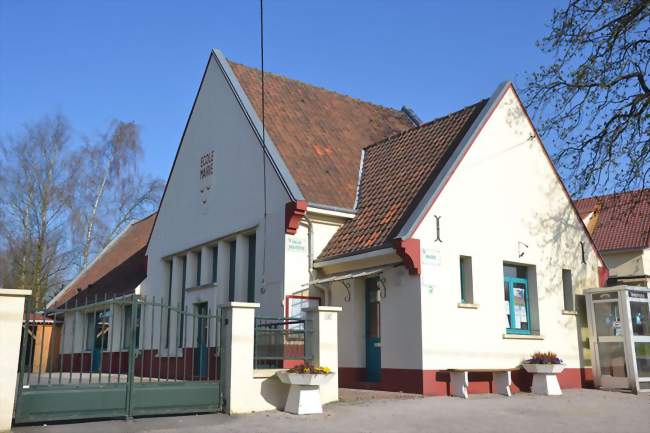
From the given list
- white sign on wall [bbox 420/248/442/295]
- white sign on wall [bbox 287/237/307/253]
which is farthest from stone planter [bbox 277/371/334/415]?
white sign on wall [bbox 287/237/307/253]

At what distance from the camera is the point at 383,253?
15234 mm

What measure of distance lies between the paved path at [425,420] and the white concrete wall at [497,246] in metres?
1.89

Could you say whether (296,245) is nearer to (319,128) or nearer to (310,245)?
(310,245)

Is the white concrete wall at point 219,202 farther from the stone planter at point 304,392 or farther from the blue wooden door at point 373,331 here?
the stone planter at point 304,392

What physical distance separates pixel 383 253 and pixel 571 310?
6332 millimetres

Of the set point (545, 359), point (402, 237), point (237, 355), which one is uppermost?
point (402, 237)

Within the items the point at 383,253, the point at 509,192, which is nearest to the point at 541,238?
the point at 509,192

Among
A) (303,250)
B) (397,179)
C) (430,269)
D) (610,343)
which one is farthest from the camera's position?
(397,179)

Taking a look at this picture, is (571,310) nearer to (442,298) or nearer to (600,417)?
(442,298)

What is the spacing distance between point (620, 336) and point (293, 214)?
913 cm

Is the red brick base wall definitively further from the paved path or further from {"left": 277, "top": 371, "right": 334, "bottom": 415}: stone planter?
{"left": 277, "top": 371, "right": 334, "bottom": 415}: stone planter

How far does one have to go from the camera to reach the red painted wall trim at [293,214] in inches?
633

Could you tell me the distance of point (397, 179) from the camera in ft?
58.0

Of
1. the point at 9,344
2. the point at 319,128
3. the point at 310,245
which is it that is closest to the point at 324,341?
the point at 310,245
